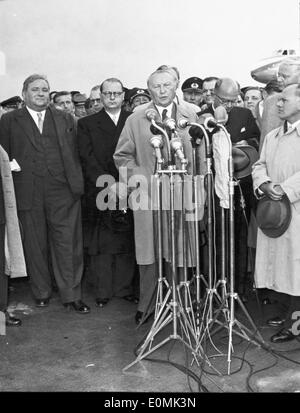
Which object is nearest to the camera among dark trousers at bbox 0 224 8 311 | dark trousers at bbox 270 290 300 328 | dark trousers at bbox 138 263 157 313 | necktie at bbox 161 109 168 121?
dark trousers at bbox 270 290 300 328

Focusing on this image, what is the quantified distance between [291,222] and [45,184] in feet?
6.66

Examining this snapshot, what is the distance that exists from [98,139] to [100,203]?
0.54 meters

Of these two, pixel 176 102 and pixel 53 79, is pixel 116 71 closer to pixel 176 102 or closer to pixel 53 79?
pixel 53 79

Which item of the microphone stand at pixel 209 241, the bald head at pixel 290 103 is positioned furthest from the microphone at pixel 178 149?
the bald head at pixel 290 103

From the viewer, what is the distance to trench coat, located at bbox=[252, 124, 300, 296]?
360 cm

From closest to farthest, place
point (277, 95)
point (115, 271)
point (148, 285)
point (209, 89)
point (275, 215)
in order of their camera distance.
→ point (275, 215)
point (277, 95)
point (148, 285)
point (115, 271)
point (209, 89)

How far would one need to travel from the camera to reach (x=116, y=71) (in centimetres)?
656

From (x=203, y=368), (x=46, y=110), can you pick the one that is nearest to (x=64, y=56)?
(x=46, y=110)

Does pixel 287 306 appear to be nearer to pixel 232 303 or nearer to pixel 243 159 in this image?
pixel 232 303

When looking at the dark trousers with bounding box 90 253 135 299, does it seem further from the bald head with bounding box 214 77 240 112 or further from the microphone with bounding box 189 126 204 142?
the microphone with bounding box 189 126 204 142

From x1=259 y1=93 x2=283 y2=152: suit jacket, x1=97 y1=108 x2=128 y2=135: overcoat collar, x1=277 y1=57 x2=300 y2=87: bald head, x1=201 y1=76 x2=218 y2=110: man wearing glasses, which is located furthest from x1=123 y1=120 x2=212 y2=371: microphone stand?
x1=201 y1=76 x2=218 y2=110: man wearing glasses

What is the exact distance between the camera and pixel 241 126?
14.6ft

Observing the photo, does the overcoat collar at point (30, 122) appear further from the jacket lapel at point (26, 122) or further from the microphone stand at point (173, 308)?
the microphone stand at point (173, 308)

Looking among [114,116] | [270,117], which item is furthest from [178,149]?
[114,116]
